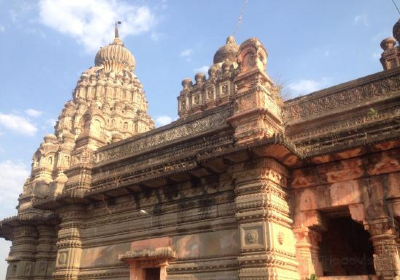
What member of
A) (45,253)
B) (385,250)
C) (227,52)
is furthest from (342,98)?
(227,52)

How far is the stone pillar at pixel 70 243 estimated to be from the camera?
1370 cm

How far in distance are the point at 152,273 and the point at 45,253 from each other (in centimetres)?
886

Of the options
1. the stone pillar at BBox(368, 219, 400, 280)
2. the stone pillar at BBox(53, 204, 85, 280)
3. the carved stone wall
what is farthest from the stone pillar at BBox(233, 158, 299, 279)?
the stone pillar at BBox(53, 204, 85, 280)

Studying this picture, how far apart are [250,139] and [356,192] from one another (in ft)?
9.45

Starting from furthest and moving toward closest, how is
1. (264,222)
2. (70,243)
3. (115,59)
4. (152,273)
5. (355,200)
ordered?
(115,59) < (70,243) < (152,273) < (355,200) < (264,222)

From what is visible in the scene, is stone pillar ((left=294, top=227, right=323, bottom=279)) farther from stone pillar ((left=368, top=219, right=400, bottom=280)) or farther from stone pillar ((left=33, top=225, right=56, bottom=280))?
stone pillar ((left=33, top=225, right=56, bottom=280))

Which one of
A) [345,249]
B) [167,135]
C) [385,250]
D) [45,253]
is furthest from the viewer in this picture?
[45,253]

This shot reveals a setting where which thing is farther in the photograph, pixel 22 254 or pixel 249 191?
pixel 22 254

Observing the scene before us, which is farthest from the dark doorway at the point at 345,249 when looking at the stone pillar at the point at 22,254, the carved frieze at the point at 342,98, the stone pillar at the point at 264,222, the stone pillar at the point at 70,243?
the stone pillar at the point at 22,254

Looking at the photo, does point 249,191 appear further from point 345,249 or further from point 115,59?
point 115,59

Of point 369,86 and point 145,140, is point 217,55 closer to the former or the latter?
point 145,140

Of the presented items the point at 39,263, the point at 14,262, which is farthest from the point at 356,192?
the point at 14,262

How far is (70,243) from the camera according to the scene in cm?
1400

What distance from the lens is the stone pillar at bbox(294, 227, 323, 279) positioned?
977cm
